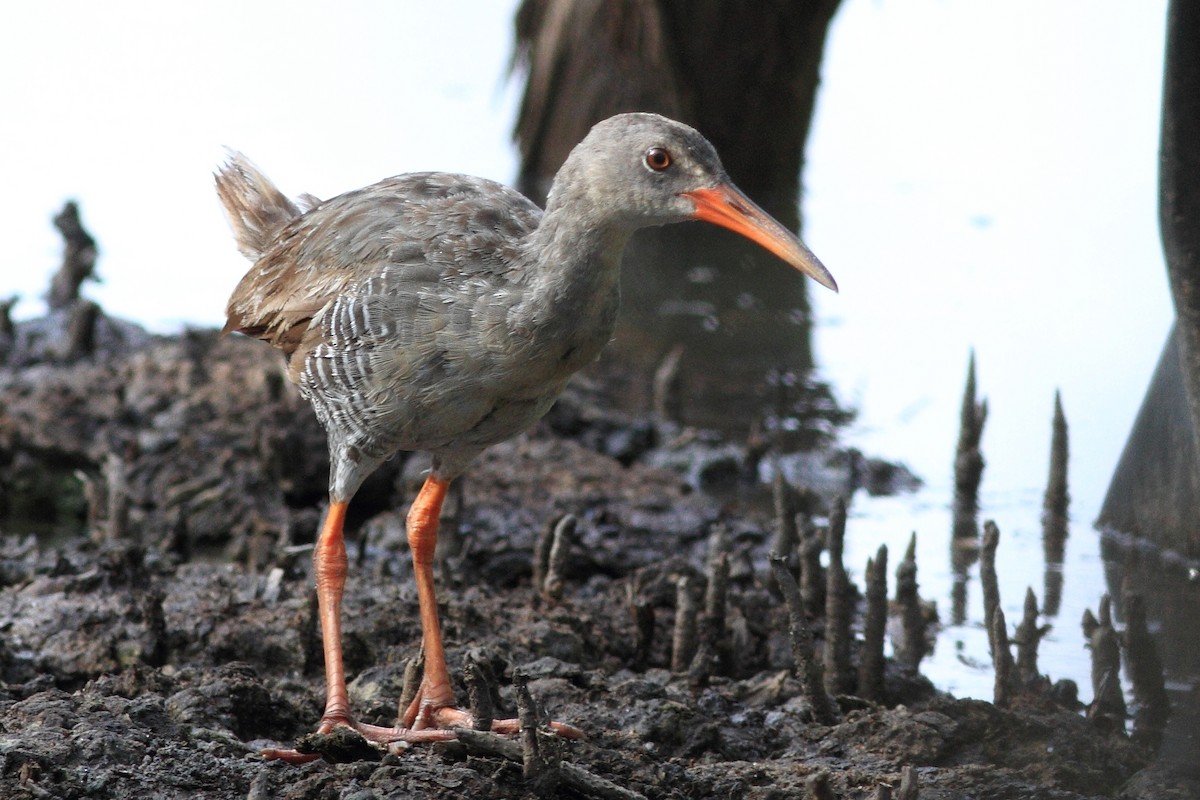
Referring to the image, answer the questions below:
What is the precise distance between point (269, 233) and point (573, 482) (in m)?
2.29

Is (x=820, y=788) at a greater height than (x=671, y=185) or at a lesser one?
lesser

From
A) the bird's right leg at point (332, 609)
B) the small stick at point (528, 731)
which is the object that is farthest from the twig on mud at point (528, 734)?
the bird's right leg at point (332, 609)

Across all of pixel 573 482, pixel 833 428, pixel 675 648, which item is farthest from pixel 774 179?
pixel 675 648

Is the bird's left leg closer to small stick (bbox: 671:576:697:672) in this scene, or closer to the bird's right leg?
the bird's right leg

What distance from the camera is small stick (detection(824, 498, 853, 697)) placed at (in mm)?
5758

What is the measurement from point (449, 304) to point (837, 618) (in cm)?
189

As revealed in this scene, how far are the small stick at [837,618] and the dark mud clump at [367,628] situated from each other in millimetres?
208

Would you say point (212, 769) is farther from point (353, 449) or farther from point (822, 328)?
point (822, 328)

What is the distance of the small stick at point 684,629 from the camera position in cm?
592

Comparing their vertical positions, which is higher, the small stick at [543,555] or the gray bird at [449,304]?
the gray bird at [449,304]

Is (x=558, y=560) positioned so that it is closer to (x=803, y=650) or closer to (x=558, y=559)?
(x=558, y=559)

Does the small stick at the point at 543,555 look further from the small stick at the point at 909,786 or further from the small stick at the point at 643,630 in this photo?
the small stick at the point at 909,786

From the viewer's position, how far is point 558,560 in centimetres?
641

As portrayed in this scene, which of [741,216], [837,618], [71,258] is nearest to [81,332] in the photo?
[71,258]
